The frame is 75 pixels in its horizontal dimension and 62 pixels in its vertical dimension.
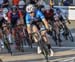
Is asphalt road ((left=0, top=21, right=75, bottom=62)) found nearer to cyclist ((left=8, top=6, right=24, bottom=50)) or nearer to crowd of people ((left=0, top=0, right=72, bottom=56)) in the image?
crowd of people ((left=0, top=0, right=72, bottom=56))

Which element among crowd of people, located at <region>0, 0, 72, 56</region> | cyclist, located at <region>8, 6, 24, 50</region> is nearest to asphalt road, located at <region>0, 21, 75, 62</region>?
crowd of people, located at <region>0, 0, 72, 56</region>

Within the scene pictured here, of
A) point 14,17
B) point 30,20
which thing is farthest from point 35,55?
point 14,17

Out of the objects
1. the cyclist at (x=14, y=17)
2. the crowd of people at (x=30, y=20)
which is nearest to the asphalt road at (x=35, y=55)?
the crowd of people at (x=30, y=20)

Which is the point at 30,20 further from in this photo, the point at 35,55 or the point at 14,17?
the point at 14,17

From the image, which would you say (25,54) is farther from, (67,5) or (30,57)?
(67,5)

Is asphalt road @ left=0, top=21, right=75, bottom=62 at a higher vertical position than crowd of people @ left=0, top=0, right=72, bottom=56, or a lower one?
lower

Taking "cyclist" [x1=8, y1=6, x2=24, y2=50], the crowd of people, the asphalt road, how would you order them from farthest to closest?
"cyclist" [x1=8, y1=6, x2=24, y2=50], the asphalt road, the crowd of people

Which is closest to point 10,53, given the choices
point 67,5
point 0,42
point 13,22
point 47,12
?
point 0,42

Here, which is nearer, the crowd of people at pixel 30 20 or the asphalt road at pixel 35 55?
the crowd of people at pixel 30 20

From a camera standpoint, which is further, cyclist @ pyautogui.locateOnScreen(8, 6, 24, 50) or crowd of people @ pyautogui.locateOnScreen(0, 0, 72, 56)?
cyclist @ pyautogui.locateOnScreen(8, 6, 24, 50)

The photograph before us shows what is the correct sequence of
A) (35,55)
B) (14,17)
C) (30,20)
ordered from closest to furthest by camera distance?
(30,20)
(35,55)
(14,17)

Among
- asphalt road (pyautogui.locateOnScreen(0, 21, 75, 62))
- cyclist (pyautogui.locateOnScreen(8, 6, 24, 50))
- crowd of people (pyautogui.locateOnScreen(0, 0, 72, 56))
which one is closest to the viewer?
crowd of people (pyautogui.locateOnScreen(0, 0, 72, 56))

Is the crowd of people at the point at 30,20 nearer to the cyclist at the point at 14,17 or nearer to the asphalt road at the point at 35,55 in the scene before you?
the cyclist at the point at 14,17

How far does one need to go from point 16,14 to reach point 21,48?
4.92ft
